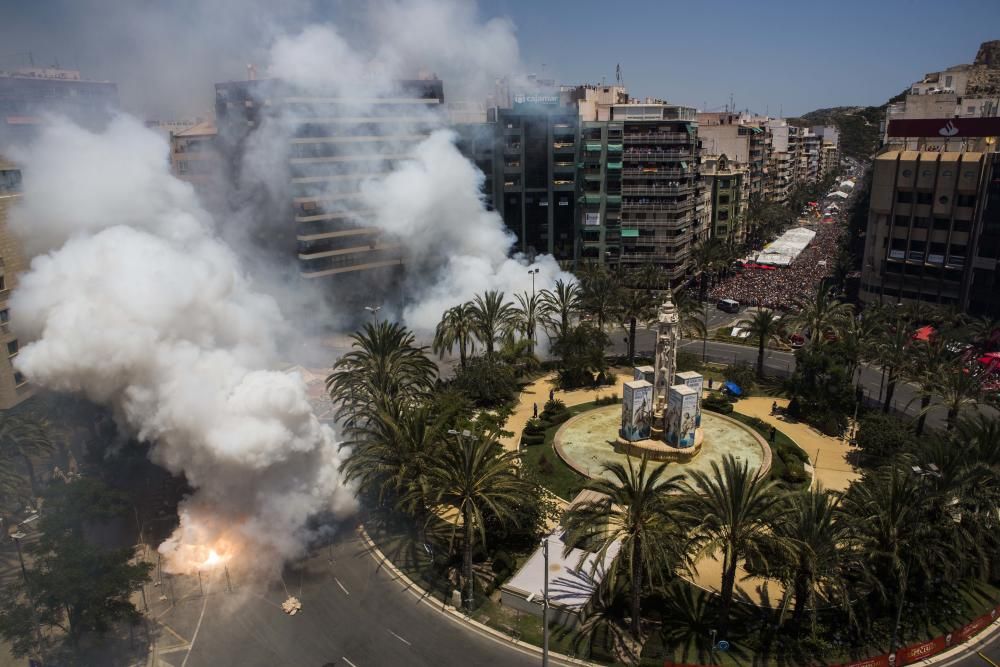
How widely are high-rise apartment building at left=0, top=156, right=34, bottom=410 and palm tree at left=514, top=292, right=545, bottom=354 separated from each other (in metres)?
40.2

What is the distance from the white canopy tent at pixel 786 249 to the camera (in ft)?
384

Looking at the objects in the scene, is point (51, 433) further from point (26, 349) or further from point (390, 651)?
point (390, 651)

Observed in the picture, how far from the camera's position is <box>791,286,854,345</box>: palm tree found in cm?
5978

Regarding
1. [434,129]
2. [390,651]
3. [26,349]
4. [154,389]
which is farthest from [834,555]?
[434,129]

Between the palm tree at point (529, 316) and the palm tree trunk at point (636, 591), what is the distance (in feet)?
116

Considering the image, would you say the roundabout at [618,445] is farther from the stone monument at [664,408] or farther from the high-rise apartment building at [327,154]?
the high-rise apartment building at [327,154]

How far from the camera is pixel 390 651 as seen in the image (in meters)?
32.2

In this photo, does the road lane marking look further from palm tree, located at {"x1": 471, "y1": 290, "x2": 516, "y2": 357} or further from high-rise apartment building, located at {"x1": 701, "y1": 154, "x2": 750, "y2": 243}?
high-rise apartment building, located at {"x1": 701, "y1": 154, "x2": 750, "y2": 243}

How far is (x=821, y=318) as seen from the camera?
59.9m

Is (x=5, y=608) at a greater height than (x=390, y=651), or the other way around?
(x=5, y=608)

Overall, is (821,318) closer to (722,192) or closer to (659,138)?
(659,138)

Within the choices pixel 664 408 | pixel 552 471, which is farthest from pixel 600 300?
pixel 552 471

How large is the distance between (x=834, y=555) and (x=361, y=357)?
105 feet

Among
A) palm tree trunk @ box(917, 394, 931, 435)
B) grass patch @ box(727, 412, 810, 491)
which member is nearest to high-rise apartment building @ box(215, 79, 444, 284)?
grass patch @ box(727, 412, 810, 491)
